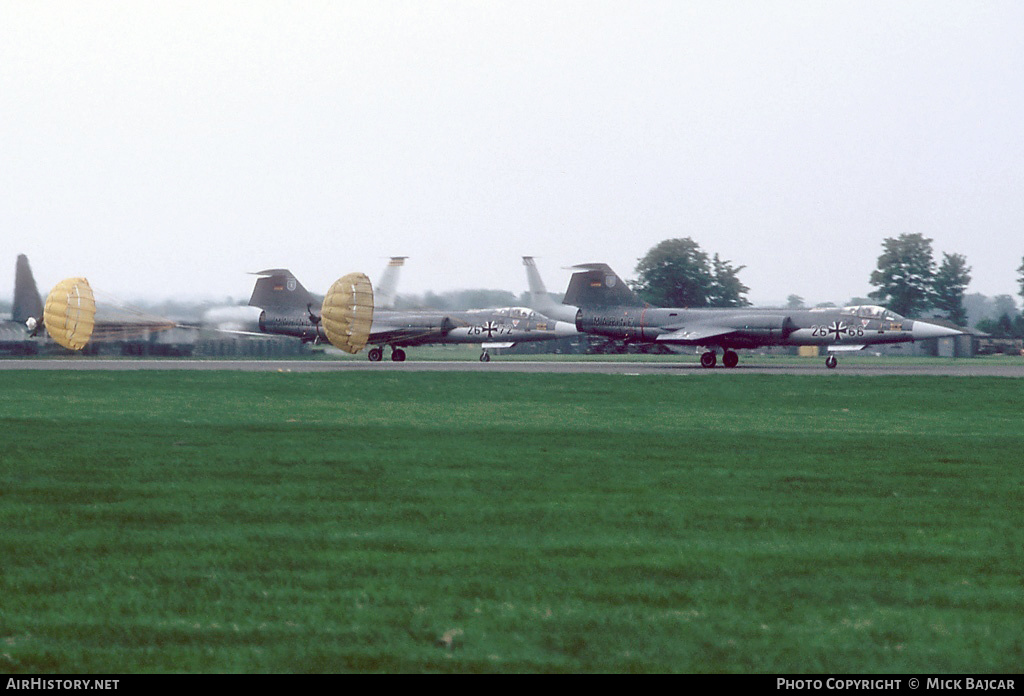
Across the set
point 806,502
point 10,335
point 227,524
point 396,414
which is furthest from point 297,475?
point 10,335

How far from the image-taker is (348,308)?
5584cm

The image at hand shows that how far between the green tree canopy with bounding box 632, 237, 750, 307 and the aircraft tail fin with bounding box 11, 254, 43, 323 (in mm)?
75631

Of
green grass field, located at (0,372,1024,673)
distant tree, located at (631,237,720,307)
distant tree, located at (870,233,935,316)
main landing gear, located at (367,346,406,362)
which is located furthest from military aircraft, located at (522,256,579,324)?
distant tree, located at (870,233,935,316)

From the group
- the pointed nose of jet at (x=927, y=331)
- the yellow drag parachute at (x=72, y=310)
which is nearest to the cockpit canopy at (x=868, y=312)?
the pointed nose of jet at (x=927, y=331)

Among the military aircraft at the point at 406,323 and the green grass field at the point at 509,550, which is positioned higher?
the military aircraft at the point at 406,323

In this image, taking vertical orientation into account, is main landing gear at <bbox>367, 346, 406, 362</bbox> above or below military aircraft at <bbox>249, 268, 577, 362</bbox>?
below

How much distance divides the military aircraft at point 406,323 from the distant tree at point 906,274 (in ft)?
337

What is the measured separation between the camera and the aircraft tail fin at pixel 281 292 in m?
68.6

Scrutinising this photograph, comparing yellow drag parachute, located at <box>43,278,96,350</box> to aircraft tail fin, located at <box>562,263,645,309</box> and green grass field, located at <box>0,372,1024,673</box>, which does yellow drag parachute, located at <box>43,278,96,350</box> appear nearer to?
aircraft tail fin, located at <box>562,263,645,309</box>

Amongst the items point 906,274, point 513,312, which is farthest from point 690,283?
point 513,312

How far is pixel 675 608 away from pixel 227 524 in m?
4.66

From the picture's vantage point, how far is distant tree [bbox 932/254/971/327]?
6240 inches

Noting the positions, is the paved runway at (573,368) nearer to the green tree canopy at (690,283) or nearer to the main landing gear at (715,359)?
the main landing gear at (715,359)

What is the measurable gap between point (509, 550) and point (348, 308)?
47.9 m
